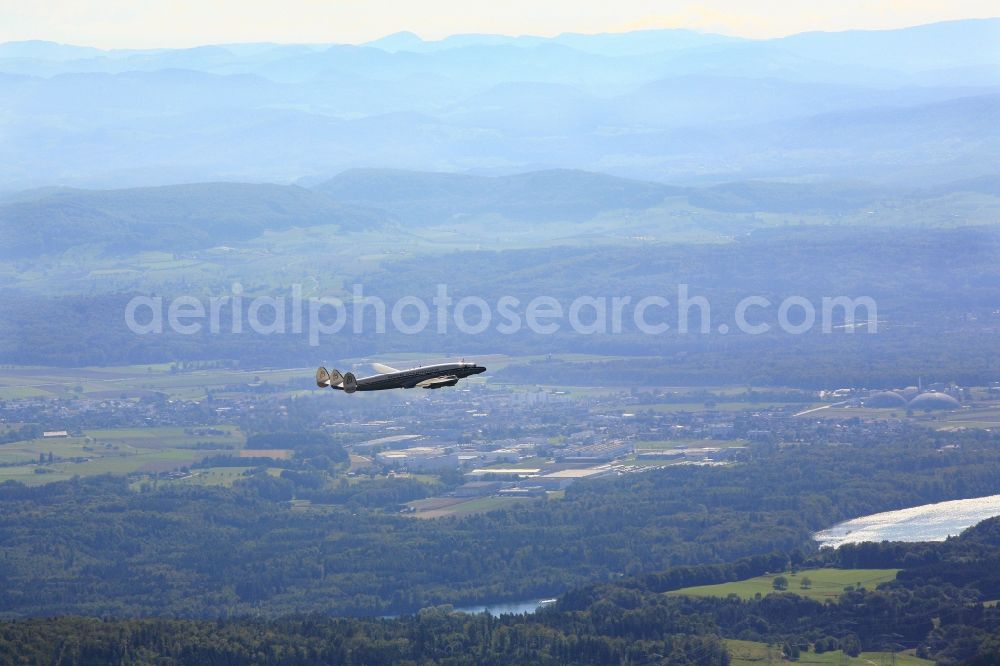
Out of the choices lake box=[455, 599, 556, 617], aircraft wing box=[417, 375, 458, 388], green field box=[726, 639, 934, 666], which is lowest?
lake box=[455, 599, 556, 617]

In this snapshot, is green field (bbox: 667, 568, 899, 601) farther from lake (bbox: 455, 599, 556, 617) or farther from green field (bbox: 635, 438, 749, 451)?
green field (bbox: 635, 438, 749, 451)

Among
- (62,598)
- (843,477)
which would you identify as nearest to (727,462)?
(843,477)

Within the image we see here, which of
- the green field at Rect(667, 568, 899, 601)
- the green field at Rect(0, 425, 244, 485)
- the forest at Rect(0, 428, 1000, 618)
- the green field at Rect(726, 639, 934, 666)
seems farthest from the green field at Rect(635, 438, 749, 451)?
the green field at Rect(726, 639, 934, 666)

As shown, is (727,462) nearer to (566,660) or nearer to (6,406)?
(566,660)

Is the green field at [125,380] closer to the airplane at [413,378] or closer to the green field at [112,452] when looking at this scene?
the green field at [112,452]

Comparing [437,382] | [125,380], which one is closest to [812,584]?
[437,382]

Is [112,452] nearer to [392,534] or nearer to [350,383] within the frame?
[392,534]

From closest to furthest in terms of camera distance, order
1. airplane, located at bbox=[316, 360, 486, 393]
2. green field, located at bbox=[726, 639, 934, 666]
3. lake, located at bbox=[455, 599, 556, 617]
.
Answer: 1. airplane, located at bbox=[316, 360, 486, 393]
2. green field, located at bbox=[726, 639, 934, 666]
3. lake, located at bbox=[455, 599, 556, 617]
